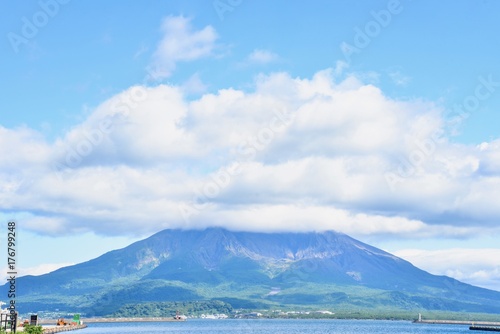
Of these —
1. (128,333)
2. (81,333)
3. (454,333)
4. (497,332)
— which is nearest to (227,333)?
(128,333)

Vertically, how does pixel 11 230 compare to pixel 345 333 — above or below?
above

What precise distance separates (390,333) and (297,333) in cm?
2526

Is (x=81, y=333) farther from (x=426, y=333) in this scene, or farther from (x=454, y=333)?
(x=454, y=333)

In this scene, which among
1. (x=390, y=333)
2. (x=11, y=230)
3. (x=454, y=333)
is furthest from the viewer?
(x=454, y=333)

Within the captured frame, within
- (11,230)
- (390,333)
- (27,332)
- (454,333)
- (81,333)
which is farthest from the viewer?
(454,333)

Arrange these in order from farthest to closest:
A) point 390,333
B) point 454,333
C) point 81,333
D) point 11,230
Result: point 454,333
point 390,333
point 81,333
point 11,230

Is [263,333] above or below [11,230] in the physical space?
below

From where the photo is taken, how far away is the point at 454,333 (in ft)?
604

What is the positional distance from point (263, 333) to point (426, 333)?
4653 cm

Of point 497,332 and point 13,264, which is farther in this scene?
point 497,332

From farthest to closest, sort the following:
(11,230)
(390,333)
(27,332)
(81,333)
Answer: (390,333) < (81,333) < (27,332) < (11,230)

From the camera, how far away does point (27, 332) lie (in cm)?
9650

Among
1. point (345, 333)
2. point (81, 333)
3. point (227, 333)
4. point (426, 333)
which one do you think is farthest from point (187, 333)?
point (426, 333)

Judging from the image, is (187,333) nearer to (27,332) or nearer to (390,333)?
(390,333)
